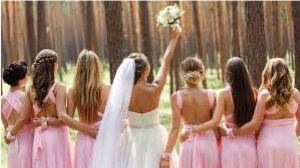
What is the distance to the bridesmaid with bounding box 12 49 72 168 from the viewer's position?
15.6 ft

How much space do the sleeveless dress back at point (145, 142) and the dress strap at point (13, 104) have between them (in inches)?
44.5

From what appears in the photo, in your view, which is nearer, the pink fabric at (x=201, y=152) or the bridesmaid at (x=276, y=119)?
the bridesmaid at (x=276, y=119)

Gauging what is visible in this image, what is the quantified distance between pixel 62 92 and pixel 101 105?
1.25ft

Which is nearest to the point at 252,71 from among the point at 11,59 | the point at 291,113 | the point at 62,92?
the point at 291,113

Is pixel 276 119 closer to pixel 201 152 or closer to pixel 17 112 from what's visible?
pixel 201 152

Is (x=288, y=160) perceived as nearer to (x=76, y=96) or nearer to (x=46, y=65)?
(x=76, y=96)

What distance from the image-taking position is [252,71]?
870cm

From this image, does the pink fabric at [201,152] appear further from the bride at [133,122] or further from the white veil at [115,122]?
the white veil at [115,122]

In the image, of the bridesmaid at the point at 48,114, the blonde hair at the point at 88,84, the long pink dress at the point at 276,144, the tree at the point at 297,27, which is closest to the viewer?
the long pink dress at the point at 276,144

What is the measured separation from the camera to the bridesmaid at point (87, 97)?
15.3ft

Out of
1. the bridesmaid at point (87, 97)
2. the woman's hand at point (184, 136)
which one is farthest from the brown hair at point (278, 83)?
the bridesmaid at point (87, 97)

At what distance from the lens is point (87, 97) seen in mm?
4691

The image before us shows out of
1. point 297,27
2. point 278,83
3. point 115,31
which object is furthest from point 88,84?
point 297,27

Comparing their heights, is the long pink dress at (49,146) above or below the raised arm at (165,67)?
below
